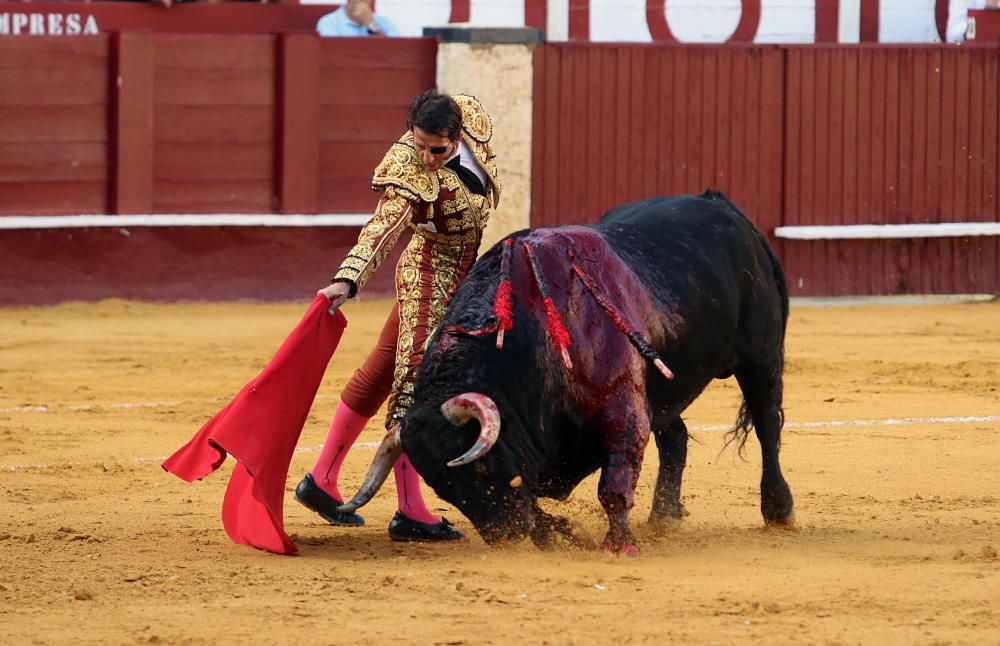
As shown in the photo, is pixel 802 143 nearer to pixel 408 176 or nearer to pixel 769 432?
pixel 769 432

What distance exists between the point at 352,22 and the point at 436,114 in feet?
20.4

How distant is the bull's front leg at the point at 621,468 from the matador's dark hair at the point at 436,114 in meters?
0.71

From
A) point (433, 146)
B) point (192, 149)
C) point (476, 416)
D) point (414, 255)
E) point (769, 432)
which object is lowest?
point (769, 432)

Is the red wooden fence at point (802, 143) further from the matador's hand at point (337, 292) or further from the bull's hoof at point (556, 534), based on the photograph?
the bull's hoof at point (556, 534)

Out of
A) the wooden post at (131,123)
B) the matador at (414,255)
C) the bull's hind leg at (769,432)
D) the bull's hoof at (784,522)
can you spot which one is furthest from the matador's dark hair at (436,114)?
the wooden post at (131,123)

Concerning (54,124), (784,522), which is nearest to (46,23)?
(54,124)

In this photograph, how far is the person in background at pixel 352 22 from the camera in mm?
9742

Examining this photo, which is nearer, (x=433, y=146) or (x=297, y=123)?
(x=433, y=146)

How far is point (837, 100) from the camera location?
32.7 ft

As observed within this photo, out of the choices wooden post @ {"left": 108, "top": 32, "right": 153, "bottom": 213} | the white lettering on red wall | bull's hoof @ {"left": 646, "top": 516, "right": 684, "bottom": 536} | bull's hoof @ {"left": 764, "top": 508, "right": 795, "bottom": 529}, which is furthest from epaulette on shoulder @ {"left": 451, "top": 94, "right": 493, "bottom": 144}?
the white lettering on red wall

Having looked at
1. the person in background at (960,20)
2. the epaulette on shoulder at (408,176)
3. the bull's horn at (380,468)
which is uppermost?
the person in background at (960,20)

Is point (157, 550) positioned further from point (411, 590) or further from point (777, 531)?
point (777, 531)

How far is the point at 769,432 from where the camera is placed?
4.36 meters

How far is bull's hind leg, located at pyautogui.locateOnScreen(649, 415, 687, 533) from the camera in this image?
13.7 feet
